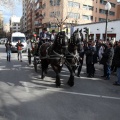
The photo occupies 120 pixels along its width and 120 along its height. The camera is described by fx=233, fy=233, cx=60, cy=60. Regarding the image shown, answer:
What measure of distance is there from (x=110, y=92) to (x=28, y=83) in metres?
3.40

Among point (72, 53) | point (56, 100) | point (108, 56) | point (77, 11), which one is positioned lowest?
point (56, 100)

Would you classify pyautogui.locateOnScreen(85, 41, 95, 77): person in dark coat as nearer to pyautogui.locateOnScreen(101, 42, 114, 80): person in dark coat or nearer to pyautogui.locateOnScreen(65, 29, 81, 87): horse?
pyautogui.locateOnScreen(101, 42, 114, 80): person in dark coat

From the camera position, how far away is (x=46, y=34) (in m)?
13.0

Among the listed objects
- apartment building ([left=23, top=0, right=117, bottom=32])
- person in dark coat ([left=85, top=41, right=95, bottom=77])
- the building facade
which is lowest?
person in dark coat ([left=85, top=41, right=95, bottom=77])

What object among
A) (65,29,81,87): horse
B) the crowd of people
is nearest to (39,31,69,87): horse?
(65,29,81,87): horse

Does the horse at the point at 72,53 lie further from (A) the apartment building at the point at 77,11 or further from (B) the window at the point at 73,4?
(B) the window at the point at 73,4

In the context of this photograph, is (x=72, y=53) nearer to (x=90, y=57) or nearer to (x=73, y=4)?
(x=90, y=57)

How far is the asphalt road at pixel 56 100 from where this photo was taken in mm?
6066

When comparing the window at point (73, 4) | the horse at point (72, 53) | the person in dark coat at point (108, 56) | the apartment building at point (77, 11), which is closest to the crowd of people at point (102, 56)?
the person in dark coat at point (108, 56)

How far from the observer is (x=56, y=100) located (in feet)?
24.3

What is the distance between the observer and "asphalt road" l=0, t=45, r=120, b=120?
19.9 feet

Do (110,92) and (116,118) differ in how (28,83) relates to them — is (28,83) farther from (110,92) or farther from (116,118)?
(116,118)

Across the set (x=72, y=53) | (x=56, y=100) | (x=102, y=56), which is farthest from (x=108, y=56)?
(x=56, y=100)

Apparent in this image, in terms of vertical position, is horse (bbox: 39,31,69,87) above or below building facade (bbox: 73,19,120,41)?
below
